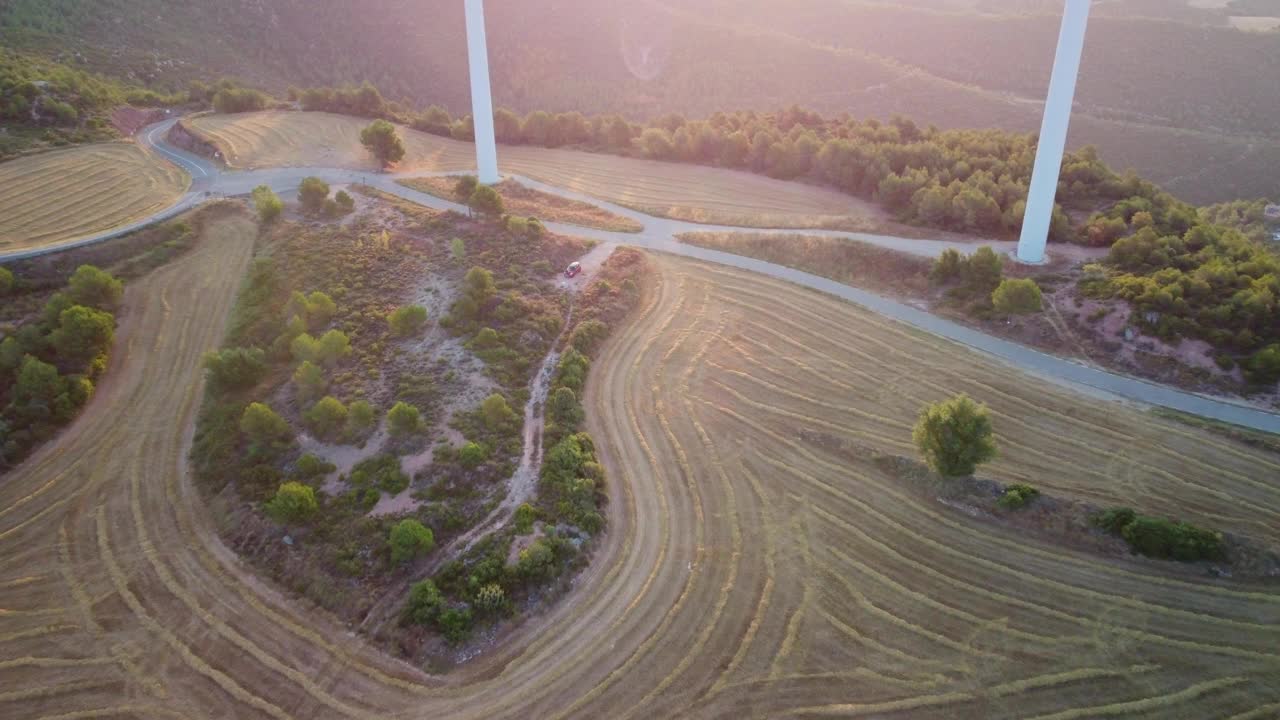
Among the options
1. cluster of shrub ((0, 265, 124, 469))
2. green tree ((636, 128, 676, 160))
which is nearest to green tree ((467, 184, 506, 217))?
cluster of shrub ((0, 265, 124, 469))

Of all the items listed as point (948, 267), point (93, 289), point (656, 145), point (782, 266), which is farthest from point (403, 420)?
point (656, 145)

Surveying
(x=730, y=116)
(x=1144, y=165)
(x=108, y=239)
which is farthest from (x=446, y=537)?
(x=1144, y=165)

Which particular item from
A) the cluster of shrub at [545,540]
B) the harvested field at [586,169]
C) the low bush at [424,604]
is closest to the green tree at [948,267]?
the harvested field at [586,169]

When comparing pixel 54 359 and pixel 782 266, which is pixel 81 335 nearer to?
pixel 54 359

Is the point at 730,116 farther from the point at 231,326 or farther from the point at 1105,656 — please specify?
the point at 1105,656

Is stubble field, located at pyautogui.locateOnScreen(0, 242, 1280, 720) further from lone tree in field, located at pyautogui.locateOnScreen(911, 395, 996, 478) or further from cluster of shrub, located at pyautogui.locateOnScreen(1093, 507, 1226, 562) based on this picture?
lone tree in field, located at pyautogui.locateOnScreen(911, 395, 996, 478)
